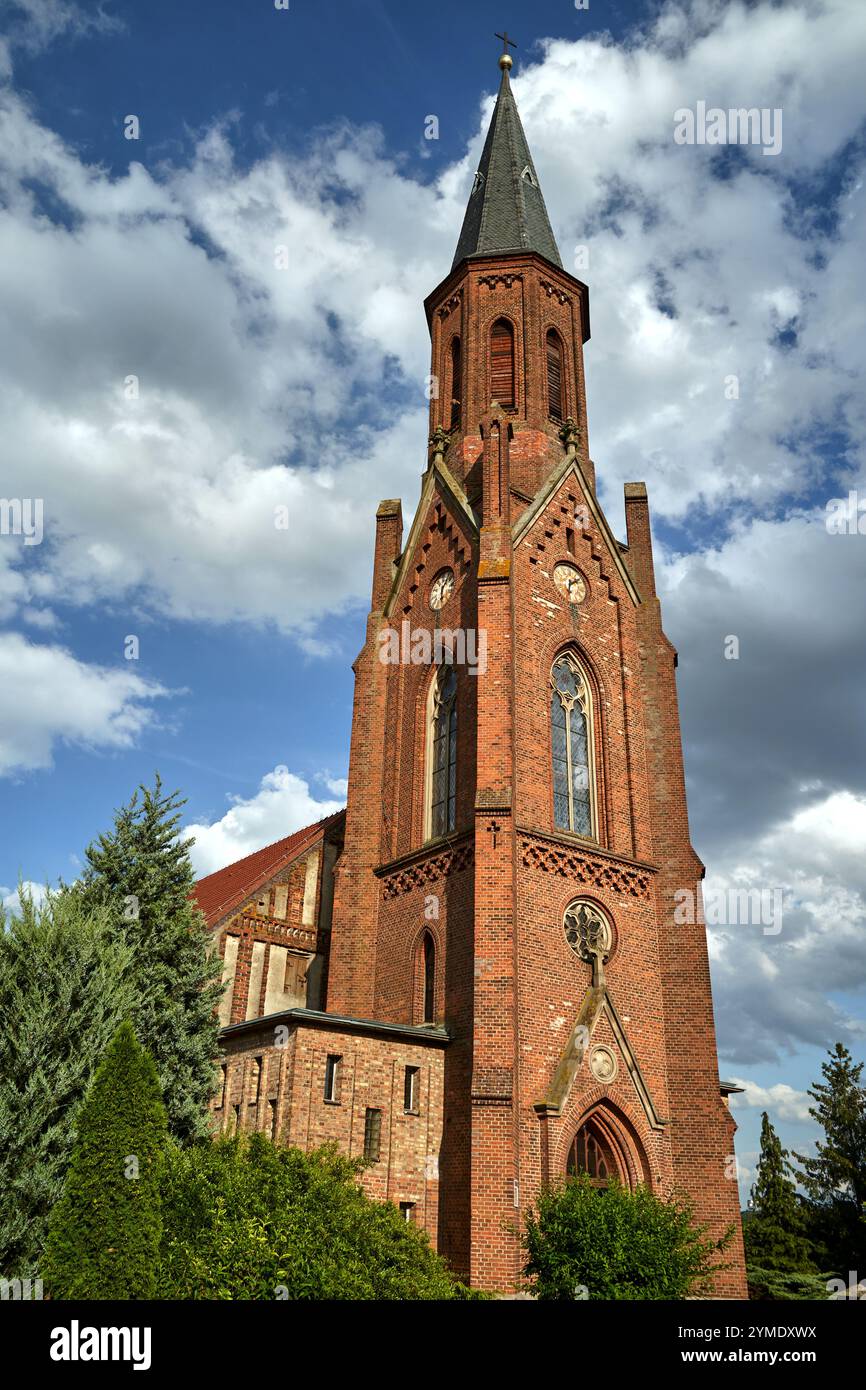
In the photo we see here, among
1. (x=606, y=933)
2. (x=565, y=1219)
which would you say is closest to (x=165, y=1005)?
(x=565, y=1219)

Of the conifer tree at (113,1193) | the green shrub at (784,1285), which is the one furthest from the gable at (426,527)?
the green shrub at (784,1285)

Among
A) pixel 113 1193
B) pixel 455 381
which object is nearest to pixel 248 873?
pixel 455 381

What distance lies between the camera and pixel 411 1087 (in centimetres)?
2066

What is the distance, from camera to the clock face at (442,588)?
26922mm

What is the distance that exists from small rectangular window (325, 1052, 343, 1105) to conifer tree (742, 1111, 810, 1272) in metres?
20.4

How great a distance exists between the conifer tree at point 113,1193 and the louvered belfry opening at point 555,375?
71.7 ft

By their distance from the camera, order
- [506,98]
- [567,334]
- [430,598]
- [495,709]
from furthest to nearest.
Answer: [506,98], [567,334], [430,598], [495,709]

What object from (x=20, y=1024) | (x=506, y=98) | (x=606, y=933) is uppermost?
(x=506, y=98)

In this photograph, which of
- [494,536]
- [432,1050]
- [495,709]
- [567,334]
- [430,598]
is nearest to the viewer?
[432,1050]

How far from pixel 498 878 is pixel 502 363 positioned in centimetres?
1644

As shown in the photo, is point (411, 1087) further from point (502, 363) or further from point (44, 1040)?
point (502, 363)

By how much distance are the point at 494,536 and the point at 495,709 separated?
447 cm
